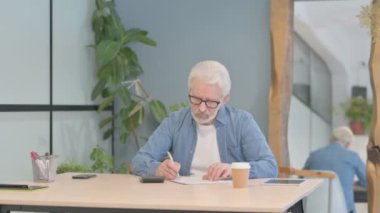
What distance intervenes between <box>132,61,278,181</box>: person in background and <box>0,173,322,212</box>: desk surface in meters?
0.23

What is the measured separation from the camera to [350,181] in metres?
6.38

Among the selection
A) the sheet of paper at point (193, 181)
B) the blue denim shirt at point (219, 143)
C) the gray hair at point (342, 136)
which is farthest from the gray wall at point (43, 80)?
the gray hair at point (342, 136)

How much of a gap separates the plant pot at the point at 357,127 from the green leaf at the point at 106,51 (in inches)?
207

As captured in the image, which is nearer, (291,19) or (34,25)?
(34,25)

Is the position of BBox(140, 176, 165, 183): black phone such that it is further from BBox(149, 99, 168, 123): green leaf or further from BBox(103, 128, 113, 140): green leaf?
BBox(103, 128, 113, 140): green leaf

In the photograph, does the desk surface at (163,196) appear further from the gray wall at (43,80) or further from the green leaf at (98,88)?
the green leaf at (98,88)

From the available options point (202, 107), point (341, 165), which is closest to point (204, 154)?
point (202, 107)

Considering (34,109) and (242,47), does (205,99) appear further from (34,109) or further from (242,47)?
(242,47)

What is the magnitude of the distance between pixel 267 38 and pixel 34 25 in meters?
1.80

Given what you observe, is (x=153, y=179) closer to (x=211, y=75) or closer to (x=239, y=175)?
(x=239, y=175)

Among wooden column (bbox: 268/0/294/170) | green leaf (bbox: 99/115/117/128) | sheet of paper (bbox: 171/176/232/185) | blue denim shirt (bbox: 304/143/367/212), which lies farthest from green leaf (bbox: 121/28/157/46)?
sheet of paper (bbox: 171/176/232/185)

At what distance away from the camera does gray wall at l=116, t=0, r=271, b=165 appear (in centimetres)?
572

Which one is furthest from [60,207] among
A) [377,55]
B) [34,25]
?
[377,55]

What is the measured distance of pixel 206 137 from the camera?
12.2 feet
